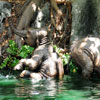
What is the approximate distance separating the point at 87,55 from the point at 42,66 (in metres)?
1.35

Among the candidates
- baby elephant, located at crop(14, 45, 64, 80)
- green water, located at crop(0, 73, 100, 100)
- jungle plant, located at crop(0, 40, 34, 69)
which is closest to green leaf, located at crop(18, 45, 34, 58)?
jungle plant, located at crop(0, 40, 34, 69)

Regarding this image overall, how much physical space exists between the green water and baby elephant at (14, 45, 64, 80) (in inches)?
11.1

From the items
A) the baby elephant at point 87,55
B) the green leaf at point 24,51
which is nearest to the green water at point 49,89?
the baby elephant at point 87,55

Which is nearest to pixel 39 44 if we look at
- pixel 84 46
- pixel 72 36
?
pixel 84 46

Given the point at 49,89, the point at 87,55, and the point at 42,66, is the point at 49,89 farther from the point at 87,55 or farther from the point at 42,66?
the point at 87,55

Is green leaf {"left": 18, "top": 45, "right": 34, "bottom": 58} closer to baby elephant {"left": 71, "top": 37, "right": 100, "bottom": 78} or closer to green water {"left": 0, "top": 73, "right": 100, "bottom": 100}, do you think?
green water {"left": 0, "top": 73, "right": 100, "bottom": 100}

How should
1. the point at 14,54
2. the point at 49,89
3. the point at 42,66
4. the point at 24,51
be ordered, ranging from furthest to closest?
the point at 14,54, the point at 24,51, the point at 42,66, the point at 49,89

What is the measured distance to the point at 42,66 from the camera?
841 centimetres

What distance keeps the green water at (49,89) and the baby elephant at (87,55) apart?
39 cm

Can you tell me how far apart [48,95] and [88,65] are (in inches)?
103

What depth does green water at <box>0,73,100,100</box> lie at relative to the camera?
5.94 metres

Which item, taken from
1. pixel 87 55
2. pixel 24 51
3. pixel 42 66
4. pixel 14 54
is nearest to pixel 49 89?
pixel 42 66

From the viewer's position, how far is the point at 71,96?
604 centimetres

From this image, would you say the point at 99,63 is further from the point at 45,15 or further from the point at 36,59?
the point at 45,15
